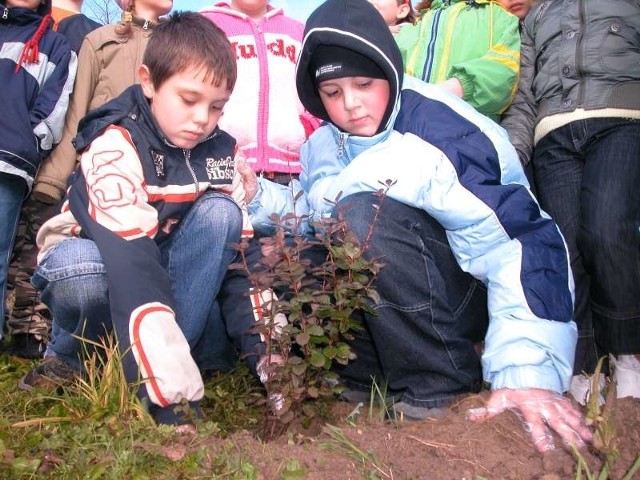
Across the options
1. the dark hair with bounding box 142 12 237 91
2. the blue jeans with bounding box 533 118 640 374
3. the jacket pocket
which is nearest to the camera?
the dark hair with bounding box 142 12 237 91

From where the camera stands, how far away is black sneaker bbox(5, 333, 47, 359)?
338cm

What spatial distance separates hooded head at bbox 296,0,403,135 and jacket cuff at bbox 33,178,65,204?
1519 mm

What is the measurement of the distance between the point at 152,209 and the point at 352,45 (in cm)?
→ 107

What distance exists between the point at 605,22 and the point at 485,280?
1657mm

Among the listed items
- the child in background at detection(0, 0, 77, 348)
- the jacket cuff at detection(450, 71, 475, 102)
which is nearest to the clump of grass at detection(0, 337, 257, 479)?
the child in background at detection(0, 0, 77, 348)

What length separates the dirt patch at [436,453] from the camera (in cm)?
177

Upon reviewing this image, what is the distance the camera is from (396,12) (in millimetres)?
4332

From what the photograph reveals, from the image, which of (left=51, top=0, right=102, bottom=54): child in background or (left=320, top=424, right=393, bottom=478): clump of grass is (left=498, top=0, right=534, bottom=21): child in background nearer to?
(left=51, top=0, right=102, bottom=54): child in background

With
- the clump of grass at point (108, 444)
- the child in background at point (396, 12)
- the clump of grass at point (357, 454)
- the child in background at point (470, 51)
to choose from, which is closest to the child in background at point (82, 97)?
the clump of grass at point (108, 444)

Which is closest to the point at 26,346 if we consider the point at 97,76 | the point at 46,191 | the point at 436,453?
the point at 46,191

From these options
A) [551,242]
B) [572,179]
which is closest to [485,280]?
[551,242]

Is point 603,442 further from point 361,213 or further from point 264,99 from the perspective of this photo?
point 264,99

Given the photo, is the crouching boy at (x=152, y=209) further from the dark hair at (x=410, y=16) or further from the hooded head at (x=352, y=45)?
the dark hair at (x=410, y=16)

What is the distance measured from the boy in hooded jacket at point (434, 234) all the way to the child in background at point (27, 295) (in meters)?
1.59
